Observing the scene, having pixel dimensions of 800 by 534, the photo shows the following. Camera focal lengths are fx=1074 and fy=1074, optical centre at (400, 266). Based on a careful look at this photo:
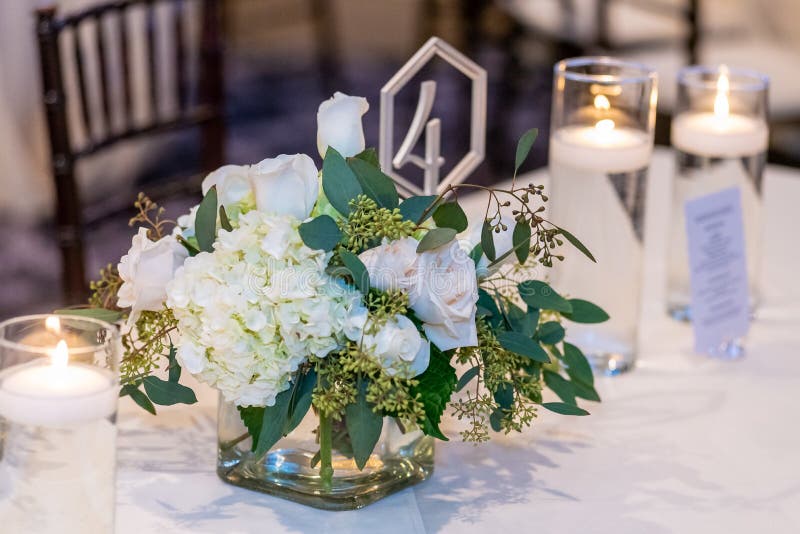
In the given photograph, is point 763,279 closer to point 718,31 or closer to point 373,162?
point 373,162

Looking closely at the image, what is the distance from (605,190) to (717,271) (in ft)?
0.61

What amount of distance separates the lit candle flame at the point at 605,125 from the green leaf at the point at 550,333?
11.2 inches

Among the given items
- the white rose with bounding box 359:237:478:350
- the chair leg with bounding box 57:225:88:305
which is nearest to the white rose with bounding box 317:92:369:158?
the white rose with bounding box 359:237:478:350

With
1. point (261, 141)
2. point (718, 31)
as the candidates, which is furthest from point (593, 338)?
point (261, 141)

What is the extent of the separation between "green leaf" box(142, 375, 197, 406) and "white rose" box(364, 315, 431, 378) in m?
0.18

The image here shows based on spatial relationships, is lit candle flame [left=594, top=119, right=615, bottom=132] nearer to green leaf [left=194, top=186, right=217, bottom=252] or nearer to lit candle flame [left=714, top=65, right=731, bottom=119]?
lit candle flame [left=714, top=65, right=731, bottom=119]

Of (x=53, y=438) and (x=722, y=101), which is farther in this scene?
(x=722, y=101)

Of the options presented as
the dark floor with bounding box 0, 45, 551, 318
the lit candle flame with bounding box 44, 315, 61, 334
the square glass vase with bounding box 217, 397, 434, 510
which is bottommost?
the dark floor with bounding box 0, 45, 551, 318

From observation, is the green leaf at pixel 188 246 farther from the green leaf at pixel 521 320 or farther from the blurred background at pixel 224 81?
the blurred background at pixel 224 81

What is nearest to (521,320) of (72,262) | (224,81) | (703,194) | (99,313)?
(99,313)

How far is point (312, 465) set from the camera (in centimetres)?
85

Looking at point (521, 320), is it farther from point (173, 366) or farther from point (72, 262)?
point (72, 262)

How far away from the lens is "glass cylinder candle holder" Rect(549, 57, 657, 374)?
3.69 ft

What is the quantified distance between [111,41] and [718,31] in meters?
1.77
